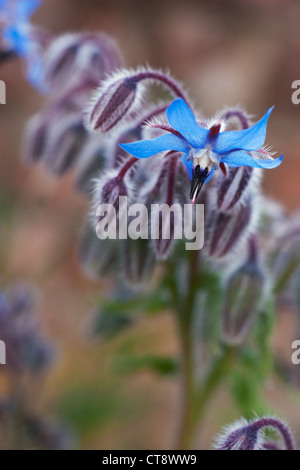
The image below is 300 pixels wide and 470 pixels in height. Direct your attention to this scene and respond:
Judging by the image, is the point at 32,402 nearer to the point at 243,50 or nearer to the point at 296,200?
the point at 296,200

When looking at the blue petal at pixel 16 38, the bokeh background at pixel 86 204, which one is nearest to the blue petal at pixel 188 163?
the blue petal at pixel 16 38

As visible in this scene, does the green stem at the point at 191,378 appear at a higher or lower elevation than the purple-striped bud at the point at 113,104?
lower

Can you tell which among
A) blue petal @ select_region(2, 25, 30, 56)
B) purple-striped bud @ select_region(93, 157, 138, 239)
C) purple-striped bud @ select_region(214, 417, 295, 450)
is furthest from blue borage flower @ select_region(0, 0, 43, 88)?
purple-striped bud @ select_region(214, 417, 295, 450)

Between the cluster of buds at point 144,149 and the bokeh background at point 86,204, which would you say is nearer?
the cluster of buds at point 144,149

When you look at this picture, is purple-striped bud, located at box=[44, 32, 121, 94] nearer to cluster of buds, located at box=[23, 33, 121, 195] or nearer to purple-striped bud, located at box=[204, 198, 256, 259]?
cluster of buds, located at box=[23, 33, 121, 195]

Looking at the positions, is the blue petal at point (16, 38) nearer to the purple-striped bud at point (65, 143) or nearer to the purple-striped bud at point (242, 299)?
the purple-striped bud at point (65, 143)

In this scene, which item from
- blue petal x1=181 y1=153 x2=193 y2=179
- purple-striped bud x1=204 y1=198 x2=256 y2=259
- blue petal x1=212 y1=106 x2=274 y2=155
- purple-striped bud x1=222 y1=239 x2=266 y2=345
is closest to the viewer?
blue petal x1=212 y1=106 x2=274 y2=155

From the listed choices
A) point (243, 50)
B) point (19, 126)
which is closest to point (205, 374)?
point (19, 126)

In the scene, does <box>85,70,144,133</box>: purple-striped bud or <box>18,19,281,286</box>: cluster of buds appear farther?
<box>85,70,144,133</box>: purple-striped bud
